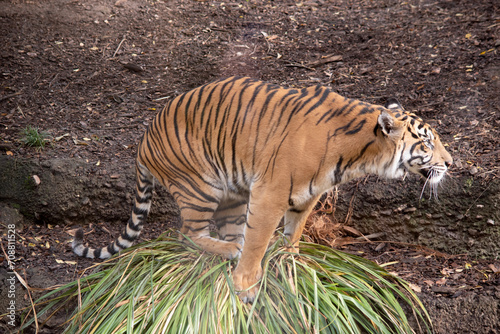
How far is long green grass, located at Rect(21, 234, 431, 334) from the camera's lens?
327cm

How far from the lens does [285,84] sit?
19.8 feet

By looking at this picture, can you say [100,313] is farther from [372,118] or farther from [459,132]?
[459,132]

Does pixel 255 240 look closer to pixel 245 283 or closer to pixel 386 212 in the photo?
pixel 245 283

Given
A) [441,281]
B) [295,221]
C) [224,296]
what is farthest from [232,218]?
[441,281]

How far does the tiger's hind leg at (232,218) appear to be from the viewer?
4.08 metres

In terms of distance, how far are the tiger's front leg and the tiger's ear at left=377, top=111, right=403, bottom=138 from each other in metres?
0.83

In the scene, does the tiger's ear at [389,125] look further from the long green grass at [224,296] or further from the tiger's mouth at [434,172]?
the long green grass at [224,296]

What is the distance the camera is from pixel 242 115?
11.5ft

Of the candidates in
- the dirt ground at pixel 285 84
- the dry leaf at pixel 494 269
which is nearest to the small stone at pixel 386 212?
the dirt ground at pixel 285 84

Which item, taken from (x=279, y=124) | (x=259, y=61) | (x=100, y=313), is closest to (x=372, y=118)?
(x=279, y=124)

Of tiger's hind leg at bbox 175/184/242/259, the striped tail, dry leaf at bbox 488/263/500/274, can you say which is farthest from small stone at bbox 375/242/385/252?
the striped tail

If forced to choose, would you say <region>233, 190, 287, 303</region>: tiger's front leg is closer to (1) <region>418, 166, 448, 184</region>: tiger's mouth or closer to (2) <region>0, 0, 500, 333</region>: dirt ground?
(1) <region>418, 166, 448, 184</region>: tiger's mouth

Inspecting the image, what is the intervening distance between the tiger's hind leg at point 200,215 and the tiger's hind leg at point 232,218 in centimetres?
37

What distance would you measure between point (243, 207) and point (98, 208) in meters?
1.60
